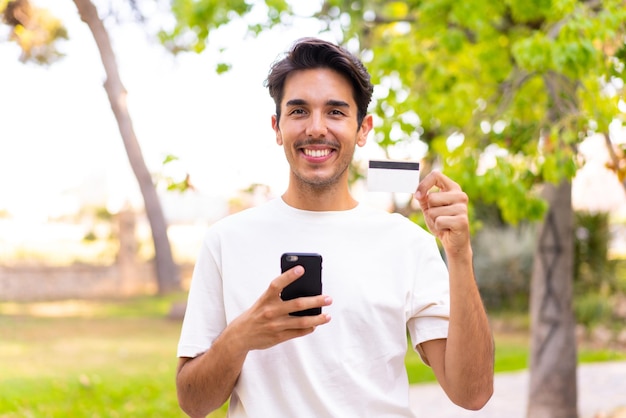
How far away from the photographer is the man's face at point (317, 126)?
189cm

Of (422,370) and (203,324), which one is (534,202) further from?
(422,370)

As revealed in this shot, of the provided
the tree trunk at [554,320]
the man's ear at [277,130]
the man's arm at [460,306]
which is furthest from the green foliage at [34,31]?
the man's arm at [460,306]

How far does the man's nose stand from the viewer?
73.4 inches

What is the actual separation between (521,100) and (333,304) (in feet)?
14.2

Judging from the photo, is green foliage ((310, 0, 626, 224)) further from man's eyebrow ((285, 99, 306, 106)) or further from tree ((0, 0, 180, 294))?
tree ((0, 0, 180, 294))

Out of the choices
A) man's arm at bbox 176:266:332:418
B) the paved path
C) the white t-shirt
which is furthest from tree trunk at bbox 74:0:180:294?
man's arm at bbox 176:266:332:418

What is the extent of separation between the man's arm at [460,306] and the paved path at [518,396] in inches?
233

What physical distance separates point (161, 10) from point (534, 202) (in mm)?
12730

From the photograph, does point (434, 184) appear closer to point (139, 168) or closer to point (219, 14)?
point (219, 14)

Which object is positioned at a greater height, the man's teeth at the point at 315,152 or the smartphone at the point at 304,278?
the man's teeth at the point at 315,152

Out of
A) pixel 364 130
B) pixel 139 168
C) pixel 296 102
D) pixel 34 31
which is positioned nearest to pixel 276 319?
pixel 296 102

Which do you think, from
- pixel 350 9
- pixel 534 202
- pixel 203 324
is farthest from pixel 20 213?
pixel 203 324

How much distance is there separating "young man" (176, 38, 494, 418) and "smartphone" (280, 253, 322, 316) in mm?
75

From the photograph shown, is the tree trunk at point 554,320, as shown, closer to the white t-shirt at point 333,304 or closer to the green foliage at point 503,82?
the green foliage at point 503,82
